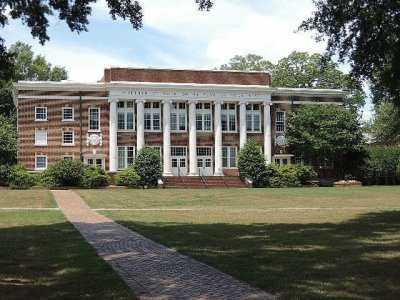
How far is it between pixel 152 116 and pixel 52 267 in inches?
1635

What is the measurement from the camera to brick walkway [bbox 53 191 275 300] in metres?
7.75

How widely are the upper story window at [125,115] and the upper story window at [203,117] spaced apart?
247 inches

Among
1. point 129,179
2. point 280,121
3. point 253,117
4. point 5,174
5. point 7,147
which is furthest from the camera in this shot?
point 280,121

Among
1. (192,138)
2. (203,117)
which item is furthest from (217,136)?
(192,138)

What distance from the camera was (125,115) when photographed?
5056 cm

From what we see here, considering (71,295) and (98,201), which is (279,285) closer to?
(71,295)

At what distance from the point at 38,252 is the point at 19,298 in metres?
4.54

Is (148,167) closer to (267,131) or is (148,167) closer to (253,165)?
(253,165)

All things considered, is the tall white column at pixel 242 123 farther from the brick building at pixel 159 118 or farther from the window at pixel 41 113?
the window at pixel 41 113

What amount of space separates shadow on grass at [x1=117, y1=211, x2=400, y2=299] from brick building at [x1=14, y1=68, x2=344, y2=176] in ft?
106

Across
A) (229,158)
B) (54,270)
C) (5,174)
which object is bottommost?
(54,270)

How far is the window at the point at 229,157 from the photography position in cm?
5262

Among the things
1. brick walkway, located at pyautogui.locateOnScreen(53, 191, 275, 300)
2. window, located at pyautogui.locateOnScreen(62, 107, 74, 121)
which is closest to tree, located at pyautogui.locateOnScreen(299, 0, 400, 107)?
brick walkway, located at pyautogui.locateOnScreen(53, 191, 275, 300)

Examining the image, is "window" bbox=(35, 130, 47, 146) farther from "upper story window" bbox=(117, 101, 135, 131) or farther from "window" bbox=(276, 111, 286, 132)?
"window" bbox=(276, 111, 286, 132)
